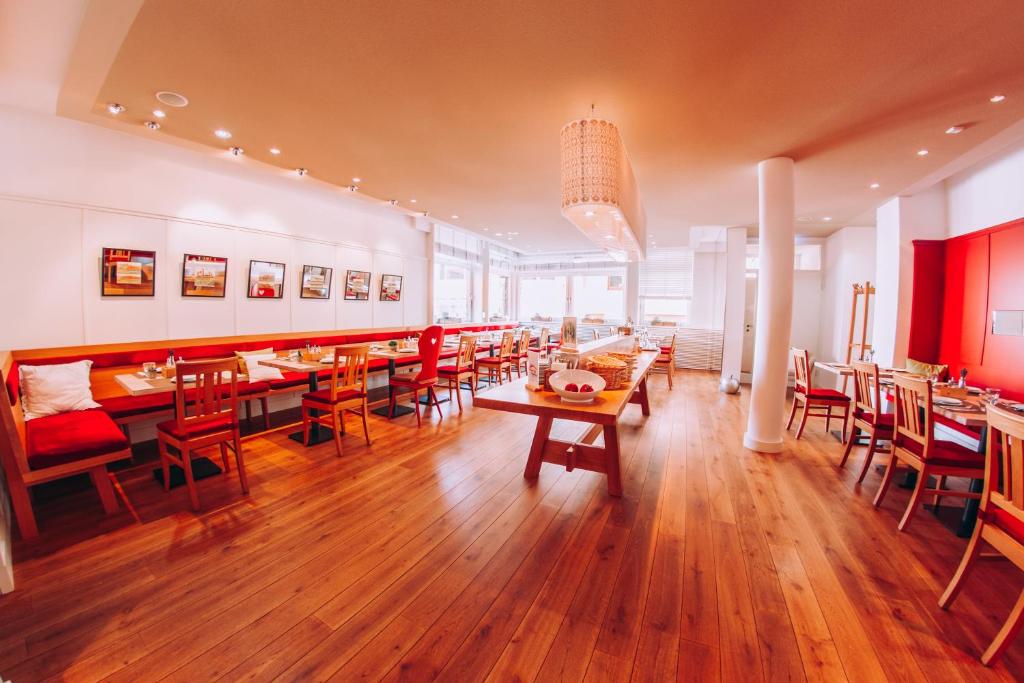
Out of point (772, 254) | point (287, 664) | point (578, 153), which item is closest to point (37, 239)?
point (287, 664)

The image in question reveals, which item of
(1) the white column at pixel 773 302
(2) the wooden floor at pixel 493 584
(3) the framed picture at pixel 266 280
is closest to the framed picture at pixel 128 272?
(3) the framed picture at pixel 266 280

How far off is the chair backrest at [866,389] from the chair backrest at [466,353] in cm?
418

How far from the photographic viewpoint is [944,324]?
460 cm

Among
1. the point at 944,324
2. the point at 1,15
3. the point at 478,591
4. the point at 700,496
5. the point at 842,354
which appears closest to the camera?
the point at 478,591

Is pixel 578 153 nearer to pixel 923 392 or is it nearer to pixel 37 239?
pixel 923 392

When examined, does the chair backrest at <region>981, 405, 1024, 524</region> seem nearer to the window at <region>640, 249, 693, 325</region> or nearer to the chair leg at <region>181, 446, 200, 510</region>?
the chair leg at <region>181, 446, 200, 510</region>

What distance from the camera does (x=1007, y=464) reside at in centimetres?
167

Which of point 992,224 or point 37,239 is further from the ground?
point 992,224

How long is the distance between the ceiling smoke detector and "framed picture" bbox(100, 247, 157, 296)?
207 cm

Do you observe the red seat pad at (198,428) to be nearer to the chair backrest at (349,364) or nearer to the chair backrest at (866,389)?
the chair backrest at (349,364)

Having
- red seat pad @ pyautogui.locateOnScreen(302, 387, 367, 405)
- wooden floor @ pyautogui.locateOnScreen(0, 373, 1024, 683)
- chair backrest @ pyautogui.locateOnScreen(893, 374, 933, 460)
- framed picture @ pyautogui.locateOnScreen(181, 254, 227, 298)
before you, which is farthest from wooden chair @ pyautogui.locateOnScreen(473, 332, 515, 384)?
chair backrest @ pyautogui.locateOnScreen(893, 374, 933, 460)

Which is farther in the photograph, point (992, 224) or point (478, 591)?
point (992, 224)

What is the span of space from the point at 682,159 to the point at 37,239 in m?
6.38

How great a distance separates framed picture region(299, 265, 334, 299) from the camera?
19.7ft
